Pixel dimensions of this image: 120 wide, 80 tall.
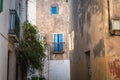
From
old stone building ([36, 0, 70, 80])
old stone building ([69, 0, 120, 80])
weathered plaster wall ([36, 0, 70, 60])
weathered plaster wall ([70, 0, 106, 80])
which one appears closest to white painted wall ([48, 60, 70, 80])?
old stone building ([36, 0, 70, 80])

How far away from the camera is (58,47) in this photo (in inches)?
1284

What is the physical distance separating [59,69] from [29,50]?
1552 cm

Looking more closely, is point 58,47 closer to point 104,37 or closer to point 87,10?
point 87,10

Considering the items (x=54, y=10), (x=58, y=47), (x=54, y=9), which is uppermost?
(x=54, y=9)

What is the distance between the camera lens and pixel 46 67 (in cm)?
3200

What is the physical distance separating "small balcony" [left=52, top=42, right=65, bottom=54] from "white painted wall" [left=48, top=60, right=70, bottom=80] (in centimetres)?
120

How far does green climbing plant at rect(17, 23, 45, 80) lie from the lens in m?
17.4

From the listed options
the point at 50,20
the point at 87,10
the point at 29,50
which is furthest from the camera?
the point at 50,20

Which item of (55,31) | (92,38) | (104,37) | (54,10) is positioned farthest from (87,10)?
(54,10)

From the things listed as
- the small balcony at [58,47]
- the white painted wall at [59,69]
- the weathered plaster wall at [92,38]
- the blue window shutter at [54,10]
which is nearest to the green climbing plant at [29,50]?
the weathered plaster wall at [92,38]

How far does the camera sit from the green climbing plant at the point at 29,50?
57.2ft

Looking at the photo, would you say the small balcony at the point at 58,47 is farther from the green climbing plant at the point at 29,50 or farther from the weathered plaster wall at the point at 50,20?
the green climbing plant at the point at 29,50

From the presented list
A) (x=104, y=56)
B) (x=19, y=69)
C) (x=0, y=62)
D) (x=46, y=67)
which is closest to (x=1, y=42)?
(x=0, y=62)

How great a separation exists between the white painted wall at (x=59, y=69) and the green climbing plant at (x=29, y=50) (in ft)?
43.4
